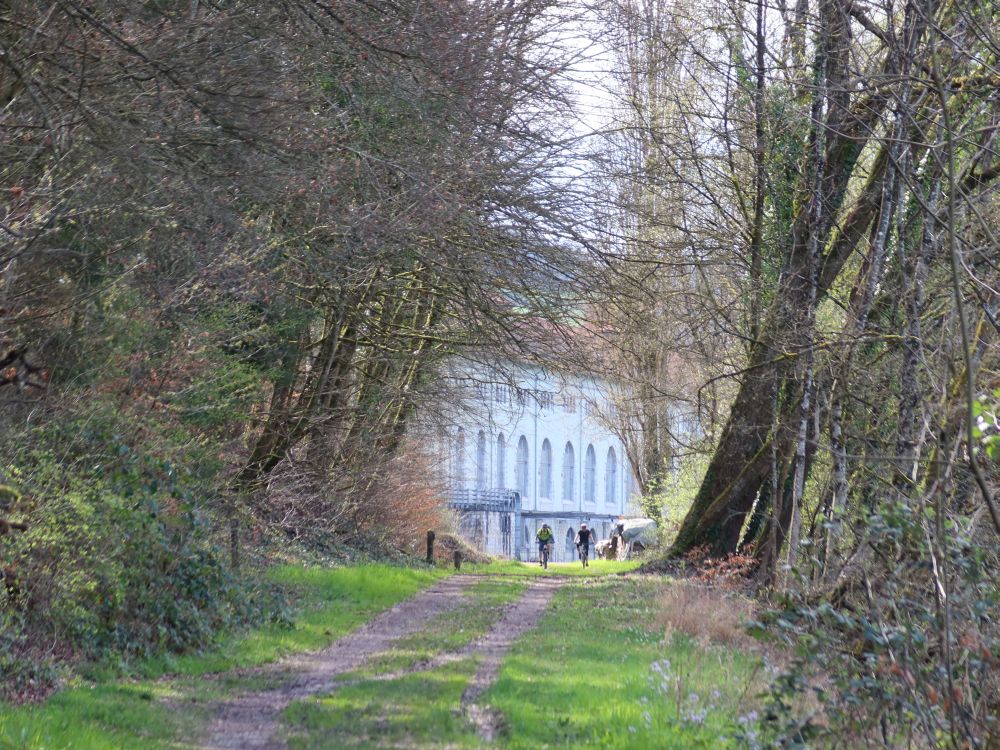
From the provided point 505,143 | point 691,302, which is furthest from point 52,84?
point 691,302

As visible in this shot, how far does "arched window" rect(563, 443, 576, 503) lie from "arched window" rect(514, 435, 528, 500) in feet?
16.5

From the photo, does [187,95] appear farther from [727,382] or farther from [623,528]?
[623,528]

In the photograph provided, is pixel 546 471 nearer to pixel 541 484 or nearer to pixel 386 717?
pixel 541 484

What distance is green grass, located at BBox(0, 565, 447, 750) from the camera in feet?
24.8

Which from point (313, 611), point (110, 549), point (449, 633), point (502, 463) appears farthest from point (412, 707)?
point (502, 463)

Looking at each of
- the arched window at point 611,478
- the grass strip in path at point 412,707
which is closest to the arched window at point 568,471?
the arched window at point 611,478

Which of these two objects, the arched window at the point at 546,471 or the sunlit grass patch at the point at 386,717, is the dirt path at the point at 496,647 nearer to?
the sunlit grass patch at the point at 386,717

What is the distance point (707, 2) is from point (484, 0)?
4.10 metres

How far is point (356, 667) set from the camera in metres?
11.9

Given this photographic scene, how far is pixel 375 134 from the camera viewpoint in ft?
42.3

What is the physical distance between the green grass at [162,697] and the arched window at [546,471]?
49354 mm

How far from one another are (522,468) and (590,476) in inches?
380

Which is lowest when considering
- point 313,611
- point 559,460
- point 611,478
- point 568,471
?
point 313,611

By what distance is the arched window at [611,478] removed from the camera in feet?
246
